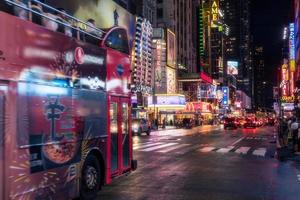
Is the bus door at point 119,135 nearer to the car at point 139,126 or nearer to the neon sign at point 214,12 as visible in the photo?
the car at point 139,126

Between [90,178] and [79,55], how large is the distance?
254cm

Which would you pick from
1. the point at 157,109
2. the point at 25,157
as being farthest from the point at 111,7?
the point at 25,157

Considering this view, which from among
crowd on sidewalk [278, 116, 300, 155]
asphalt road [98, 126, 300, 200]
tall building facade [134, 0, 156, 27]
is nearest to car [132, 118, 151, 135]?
crowd on sidewalk [278, 116, 300, 155]

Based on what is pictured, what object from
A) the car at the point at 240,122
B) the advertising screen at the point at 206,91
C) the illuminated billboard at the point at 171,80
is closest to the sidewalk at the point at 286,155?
the car at the point at 240,122

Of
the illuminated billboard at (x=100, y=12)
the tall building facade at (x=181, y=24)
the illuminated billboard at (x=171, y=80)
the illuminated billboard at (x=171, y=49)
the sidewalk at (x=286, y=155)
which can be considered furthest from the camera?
the tall building facade at (x=181, y=24)

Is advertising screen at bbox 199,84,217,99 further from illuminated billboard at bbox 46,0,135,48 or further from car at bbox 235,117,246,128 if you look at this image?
illuminated billboard at bbox 46,0,135,48

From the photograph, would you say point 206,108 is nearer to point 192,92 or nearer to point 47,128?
point 192,92

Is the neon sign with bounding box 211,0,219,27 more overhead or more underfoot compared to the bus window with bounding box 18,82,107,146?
more overhead

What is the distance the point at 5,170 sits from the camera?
303 inches

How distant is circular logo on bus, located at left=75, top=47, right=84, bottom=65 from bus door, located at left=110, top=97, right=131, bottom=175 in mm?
1816

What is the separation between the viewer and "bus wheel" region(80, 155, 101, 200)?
1069 cm

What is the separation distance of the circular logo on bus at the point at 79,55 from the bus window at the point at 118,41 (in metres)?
1.57

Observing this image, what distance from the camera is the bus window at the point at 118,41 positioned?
12.2 m

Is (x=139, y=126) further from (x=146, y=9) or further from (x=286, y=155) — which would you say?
(x=146, y=9)
